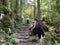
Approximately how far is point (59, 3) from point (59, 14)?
42.1 inches

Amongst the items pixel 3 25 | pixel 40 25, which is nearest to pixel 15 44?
pixel 40 25

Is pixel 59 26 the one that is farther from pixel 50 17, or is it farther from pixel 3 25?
pixel 3 25

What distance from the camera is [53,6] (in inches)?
789

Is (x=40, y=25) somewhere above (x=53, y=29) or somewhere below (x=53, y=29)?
above

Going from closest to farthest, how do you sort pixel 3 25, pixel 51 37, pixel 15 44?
1. pixel 15 44
2. pixel 51 37
3. pixel 3 25

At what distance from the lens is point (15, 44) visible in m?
12.4

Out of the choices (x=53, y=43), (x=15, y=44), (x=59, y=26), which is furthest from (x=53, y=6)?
(x=15, y=44)

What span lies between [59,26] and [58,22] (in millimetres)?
408

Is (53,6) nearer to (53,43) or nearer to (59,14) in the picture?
(59,14)

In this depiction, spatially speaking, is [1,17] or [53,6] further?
[53,6]

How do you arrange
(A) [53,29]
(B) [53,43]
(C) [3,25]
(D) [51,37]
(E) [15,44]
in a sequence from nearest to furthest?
(E) [15,44] < (B) [53,43] < (D) [51,37] < (C) [3,25] < (A) [53,29]

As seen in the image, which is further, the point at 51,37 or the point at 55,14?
the point at 55,14

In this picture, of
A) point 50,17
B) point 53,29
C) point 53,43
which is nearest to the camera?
point 53,43

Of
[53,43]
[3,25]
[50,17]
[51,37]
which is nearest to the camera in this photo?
[53,43]
